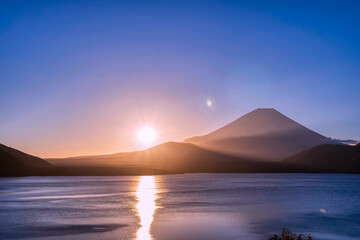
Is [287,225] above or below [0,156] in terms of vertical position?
below

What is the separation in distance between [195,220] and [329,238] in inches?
458

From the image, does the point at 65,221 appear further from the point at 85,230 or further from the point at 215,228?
the point at 215,228

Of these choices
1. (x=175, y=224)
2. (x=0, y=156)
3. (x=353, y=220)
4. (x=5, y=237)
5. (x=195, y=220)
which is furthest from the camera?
(x=0, y=156)

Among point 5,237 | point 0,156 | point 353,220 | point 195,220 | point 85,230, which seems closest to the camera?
point 5,237

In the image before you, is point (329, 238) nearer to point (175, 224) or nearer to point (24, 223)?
point (175, 224)

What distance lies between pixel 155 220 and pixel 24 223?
10939 mm

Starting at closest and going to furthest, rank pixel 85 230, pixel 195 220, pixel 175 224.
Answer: pixel 85 230 < pixel 175 224 < pixel 195 220

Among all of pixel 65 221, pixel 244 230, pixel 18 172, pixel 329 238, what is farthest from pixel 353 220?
pixel 18 172

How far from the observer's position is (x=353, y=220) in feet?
123

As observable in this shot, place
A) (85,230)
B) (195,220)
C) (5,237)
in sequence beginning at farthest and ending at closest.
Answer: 1. (195,220)
2. (85,230)
3. (5,237)

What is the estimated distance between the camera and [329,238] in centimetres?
2786

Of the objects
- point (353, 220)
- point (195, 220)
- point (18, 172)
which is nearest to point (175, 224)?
point (195, 220)

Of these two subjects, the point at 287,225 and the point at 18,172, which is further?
the point at 18,172

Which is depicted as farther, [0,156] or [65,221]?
[0,156]
